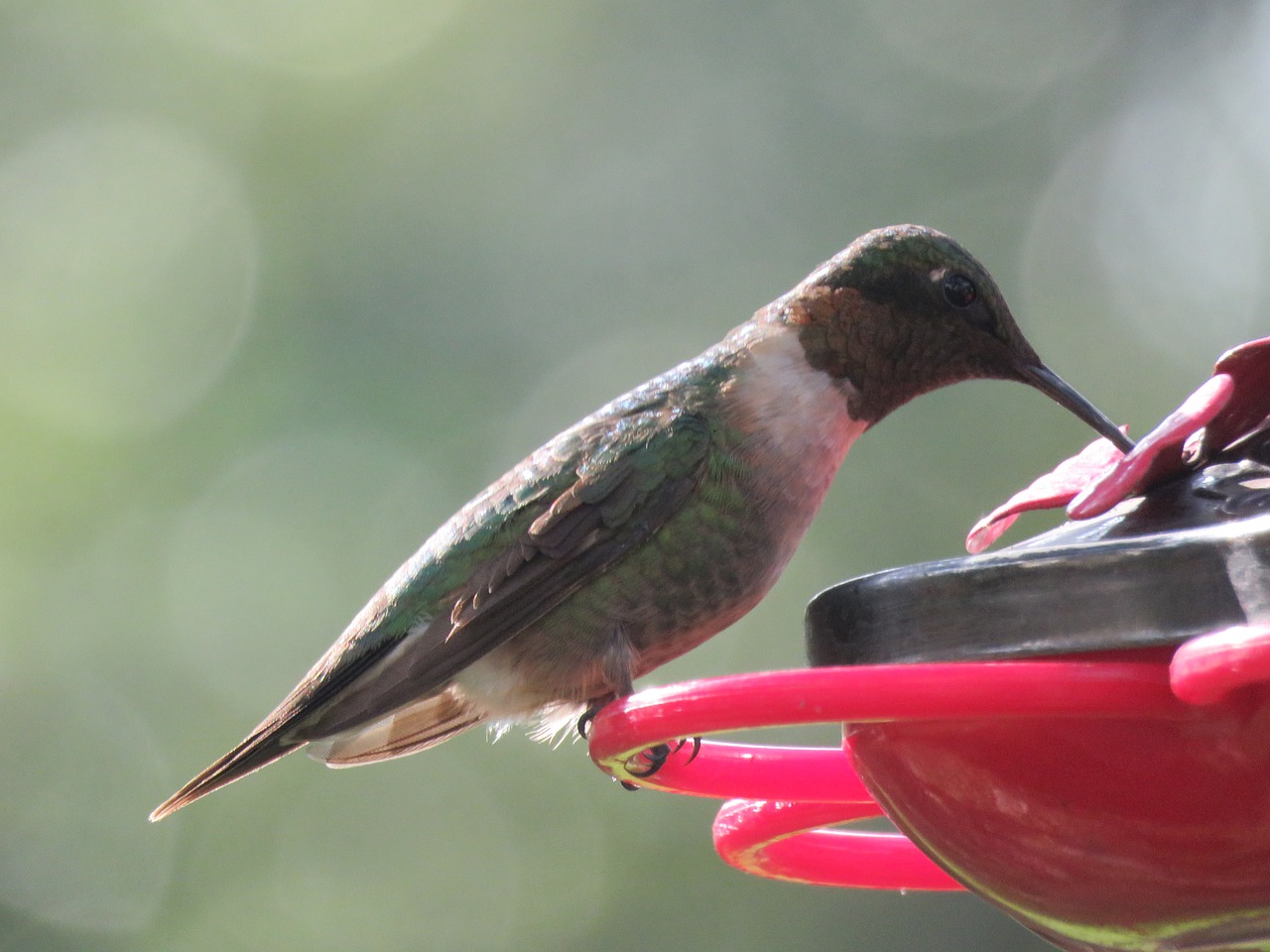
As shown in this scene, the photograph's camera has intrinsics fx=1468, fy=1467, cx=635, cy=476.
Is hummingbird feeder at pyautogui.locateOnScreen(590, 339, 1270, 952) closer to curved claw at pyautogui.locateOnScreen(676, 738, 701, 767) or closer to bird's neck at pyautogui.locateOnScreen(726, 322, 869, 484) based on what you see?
curved claw at pyautogui.locateOnScreen(676, 738, 701, 767)

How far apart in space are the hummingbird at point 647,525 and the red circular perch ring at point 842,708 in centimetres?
76

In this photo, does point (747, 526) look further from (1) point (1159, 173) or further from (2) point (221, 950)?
(1) point (1159, 173)

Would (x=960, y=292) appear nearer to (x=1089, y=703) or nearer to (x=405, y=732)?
(x=405, y=732)

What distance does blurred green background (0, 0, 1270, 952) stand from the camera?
680 cm

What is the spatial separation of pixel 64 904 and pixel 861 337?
209 inches

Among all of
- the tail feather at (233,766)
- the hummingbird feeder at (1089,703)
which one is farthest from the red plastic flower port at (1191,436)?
the tail feather at (233,766)

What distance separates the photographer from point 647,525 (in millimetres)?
2924

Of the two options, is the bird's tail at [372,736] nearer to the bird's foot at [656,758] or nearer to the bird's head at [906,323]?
the bird's foot at [656,758]

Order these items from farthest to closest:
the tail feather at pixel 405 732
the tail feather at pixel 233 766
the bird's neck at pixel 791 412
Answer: the tail feather at pixel 405 732 < the bird's neck at pixel 791 412 < the tail feather at pixel 233 766

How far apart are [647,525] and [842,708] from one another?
1.51 metres

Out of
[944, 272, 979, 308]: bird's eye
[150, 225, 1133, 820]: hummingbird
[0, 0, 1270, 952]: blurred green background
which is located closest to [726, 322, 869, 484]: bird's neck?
[150, 225, 1133, 820]: hummingbird

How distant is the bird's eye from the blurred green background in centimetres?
380

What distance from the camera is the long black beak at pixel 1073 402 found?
235 centimetres

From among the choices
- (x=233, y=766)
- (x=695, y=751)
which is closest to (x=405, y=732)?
(x=233, y=766)
